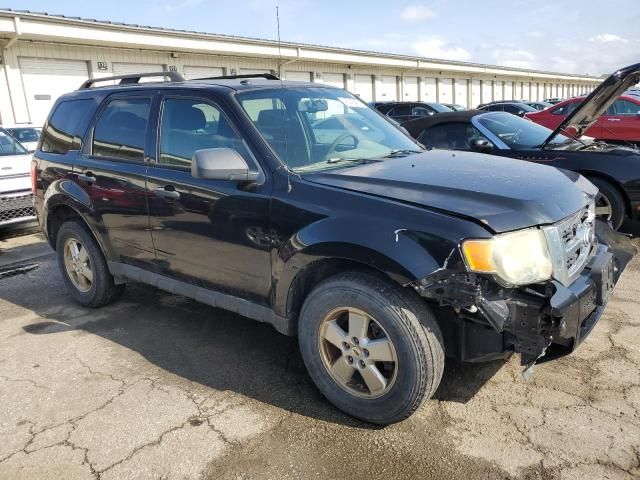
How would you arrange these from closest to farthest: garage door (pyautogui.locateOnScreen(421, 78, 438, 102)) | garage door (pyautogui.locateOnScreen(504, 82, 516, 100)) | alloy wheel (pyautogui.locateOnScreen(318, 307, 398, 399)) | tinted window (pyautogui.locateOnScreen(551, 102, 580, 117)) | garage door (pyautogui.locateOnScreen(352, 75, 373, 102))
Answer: alloy wheel (pyautogui.locateOnScreen(318, 307, 398, 399)), tinted window (pyautogui.locateOnScreen(551, 102, 580, 117)), garage door (pyautogui.locateOnScreen(352, 75, 373, 102)), garage door (pyautogui.locateOnScreen(421, 78, 438, 102)), garage door (pyautogui.locateOnScreen(504, 82, 516, 100))

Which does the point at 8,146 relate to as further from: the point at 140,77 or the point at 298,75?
the point at 298,75

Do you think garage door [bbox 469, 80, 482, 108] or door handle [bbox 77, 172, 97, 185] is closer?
door handle [bbox 77, 172, 97, 185]

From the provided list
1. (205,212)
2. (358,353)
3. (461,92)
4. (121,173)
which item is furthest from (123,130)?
(461,92)

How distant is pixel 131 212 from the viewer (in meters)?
3.94

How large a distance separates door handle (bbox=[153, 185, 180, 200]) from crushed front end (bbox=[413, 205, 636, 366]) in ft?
6.16

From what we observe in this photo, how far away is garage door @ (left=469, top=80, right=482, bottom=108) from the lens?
42.2m

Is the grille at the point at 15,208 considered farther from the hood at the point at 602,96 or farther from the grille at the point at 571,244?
the grille at the point at 571,244

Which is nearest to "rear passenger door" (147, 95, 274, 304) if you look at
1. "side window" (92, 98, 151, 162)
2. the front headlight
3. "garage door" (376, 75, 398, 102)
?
"side window" (92, 98, 151, 162)

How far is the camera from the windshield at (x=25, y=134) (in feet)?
35.3

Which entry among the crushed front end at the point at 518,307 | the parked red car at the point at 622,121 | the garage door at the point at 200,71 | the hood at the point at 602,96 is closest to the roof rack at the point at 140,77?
the crushed front end at the point at 518,307

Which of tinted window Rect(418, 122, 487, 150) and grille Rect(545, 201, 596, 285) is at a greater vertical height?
tinted window Rect(418, 122, 487, 150)

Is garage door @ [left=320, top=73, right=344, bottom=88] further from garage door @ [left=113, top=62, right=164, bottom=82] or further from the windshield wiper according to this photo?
the windshield wiper

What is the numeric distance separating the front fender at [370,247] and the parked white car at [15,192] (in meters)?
5.92

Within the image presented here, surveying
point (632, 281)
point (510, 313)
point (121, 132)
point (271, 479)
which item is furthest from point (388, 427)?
point (632, 281)
